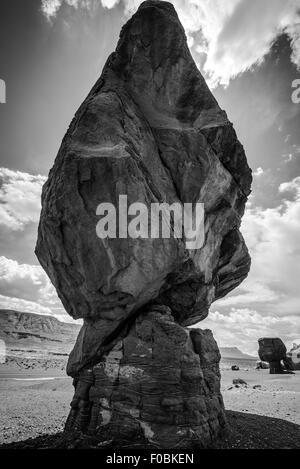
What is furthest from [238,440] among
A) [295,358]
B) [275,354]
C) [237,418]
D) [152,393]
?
[295,358]

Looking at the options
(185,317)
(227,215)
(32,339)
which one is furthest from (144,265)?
(32,339)

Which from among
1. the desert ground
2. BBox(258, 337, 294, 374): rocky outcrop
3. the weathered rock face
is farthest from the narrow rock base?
BBox(258, 337, 294, 374): rocky outcrop

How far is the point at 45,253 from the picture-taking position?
14820mm

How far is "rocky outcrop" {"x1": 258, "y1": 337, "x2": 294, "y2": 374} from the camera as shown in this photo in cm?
6362

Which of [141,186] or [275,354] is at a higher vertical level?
[141,186]

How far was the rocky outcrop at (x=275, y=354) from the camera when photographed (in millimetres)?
63625

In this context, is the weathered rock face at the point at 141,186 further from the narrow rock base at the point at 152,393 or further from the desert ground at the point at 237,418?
the desert ground at the point at 237,418

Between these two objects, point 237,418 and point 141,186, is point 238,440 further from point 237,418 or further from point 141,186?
point 141,186

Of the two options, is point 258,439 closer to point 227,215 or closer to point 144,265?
point 144,265

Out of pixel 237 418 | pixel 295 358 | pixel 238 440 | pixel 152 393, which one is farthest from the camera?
pixel 295 358

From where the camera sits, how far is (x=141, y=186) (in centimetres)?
1301

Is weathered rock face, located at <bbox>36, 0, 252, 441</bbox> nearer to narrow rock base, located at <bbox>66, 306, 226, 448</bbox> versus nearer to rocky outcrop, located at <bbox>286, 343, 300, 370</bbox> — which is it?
narrow rock base, located at <bbox>66, 306, 226, 448</bbox>

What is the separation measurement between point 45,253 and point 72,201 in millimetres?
3712

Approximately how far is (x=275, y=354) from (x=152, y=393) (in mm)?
63226
